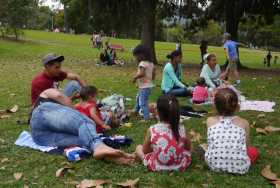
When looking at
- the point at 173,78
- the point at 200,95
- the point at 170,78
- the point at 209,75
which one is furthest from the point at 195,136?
the point at 209,75

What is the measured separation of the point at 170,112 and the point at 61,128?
177 cm

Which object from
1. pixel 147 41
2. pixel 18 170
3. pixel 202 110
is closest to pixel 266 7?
pixel 147 41

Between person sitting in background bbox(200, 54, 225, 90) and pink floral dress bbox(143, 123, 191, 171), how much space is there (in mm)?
5838

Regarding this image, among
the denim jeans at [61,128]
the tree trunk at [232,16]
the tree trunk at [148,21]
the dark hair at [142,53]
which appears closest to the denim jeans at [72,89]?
the dark hair at [142,53]

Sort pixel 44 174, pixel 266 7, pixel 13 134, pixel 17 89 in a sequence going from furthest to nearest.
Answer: pixel 266 7 < pixel 17 89 < pixel 13 134 < pixel 44 174

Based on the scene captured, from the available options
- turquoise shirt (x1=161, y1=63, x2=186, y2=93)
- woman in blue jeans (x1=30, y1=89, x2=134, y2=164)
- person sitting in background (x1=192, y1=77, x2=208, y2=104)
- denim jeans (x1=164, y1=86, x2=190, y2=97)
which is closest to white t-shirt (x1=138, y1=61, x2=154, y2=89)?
turquoise shirt (x1=161, y1=63, x2=186, y2=93)

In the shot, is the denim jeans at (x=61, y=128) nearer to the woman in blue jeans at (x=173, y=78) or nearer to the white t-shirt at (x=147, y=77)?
the white t-shirt at (x=147, y=77)

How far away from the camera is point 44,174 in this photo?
5930mm

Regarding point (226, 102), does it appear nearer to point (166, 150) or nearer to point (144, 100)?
point (166, 150)

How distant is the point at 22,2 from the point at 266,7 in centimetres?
2116

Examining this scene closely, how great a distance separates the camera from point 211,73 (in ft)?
39.0

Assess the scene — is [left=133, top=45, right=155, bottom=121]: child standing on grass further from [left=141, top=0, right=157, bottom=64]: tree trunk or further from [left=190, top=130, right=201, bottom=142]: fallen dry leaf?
[left=141, top=0, right=157, bottom=64]: tree trunk

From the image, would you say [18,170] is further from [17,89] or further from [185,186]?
[17,89]

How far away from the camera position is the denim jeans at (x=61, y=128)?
6.48 metres
